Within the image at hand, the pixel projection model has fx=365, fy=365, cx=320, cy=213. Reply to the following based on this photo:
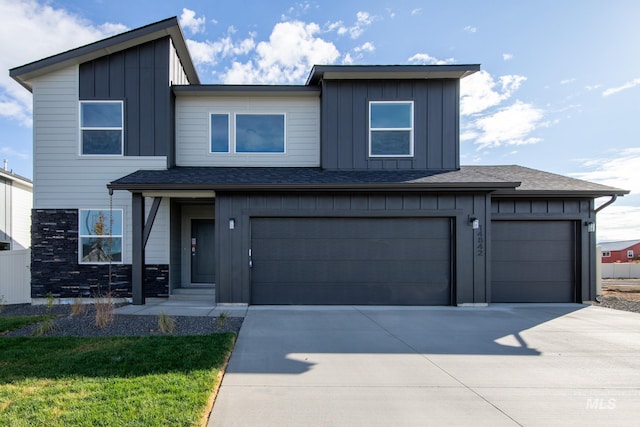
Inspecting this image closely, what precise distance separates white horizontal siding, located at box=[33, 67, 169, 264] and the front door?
1324 millimetres

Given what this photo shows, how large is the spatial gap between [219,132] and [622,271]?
2350 centimetres

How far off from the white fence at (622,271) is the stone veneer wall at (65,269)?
77.7 feet

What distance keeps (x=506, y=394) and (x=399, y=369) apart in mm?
1171

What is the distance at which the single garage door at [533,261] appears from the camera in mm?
9398

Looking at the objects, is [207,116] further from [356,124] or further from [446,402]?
[446,402]

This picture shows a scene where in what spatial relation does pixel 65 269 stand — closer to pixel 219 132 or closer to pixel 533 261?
pixel 219 132

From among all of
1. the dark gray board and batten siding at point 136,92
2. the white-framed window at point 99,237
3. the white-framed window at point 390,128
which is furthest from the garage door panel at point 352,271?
the dark gray board and batten siding at point 136,92

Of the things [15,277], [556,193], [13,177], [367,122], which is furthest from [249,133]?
[13,177]

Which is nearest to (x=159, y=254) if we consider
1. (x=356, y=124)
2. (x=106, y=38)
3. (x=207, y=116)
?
(x=207, y=116)

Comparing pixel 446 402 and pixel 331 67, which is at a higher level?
pixel 331 67

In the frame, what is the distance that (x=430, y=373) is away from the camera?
433cm

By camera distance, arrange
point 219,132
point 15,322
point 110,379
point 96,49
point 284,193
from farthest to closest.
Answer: point 219,132 → point 96,49 → point 284,193 → point 15,322 → point 110,379

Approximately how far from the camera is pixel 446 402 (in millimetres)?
3594

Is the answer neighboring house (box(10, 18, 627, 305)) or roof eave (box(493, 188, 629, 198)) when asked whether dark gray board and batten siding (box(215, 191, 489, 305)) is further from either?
roof eave (box(493, 188, 629, 198))
